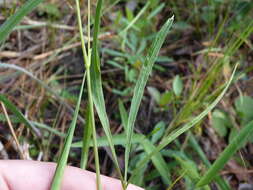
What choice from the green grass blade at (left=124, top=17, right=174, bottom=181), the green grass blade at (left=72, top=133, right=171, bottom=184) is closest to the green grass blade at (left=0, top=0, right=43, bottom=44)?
the green grass blade at (left=124, top=17, right=174, bottom=181)

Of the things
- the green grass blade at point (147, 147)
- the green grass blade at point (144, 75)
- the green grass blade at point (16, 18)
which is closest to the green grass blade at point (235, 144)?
the green grass blade at point (144, 75)

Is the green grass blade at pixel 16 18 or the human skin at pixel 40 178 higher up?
the green grass blade at pixel 16 18

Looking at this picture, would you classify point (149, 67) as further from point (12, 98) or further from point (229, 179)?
point (12, 98)

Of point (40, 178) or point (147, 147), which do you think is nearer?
point (40, 178)

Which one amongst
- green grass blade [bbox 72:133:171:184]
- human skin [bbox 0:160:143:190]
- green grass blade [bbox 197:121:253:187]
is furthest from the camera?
green grass blade [bbox 72:133:171:184]

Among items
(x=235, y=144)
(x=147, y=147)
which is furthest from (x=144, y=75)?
(x=147, y=147)

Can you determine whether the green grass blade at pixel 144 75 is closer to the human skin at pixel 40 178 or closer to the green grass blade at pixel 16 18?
the human skin at pixel 40 178

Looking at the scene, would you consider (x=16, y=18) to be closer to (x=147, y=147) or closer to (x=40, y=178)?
(x=40, y=178)

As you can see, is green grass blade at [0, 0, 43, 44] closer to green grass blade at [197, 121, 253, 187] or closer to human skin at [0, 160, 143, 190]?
human skin at [0, 160, 143, 190]
